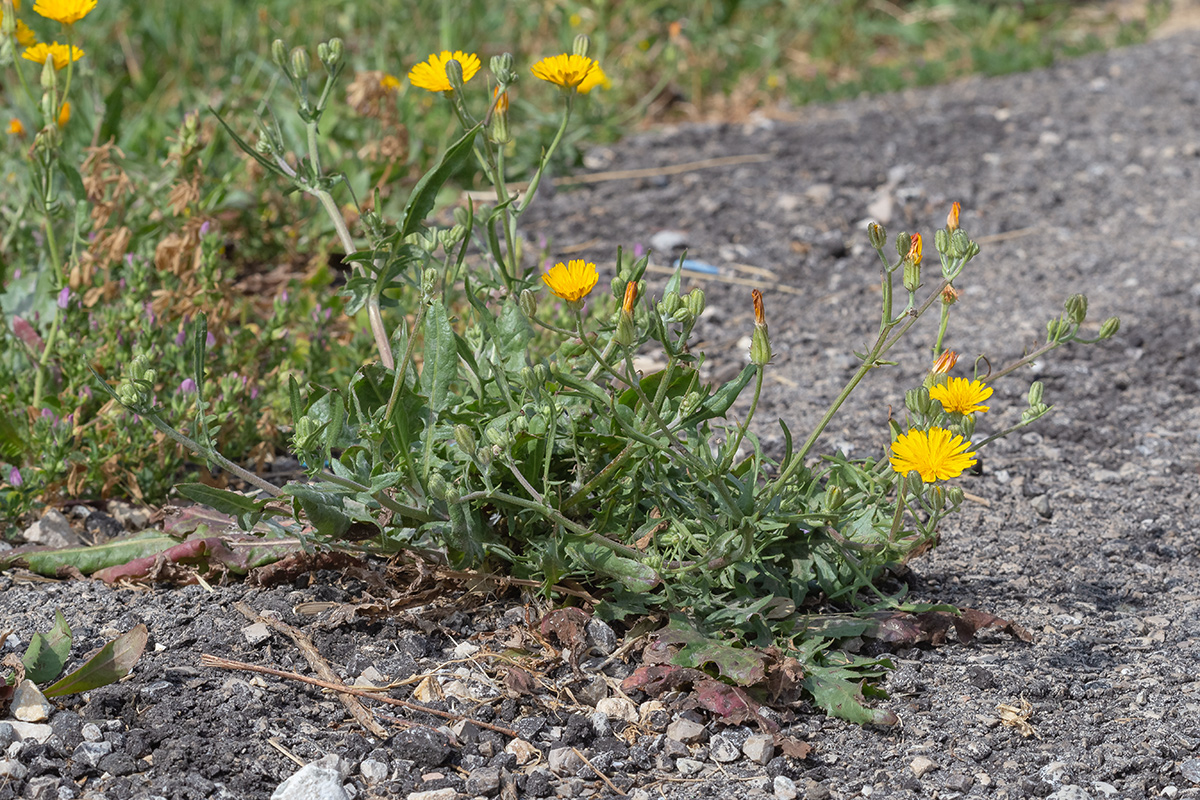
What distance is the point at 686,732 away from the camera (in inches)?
→ 74.4

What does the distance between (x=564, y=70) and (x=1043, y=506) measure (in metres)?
1.48

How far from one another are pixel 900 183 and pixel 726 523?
2.96m

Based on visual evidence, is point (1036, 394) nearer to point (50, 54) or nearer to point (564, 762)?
point (564, 762)

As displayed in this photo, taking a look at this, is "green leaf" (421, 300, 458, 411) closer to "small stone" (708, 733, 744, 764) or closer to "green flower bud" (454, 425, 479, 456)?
"green flower bud" (454, 425, 479, 456)

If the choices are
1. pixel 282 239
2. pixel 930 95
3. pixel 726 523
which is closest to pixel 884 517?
pixel 726 523

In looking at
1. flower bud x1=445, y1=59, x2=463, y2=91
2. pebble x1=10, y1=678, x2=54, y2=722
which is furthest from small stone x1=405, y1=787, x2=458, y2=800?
flower bud x1=445, y1=59, x2=463, y2=91

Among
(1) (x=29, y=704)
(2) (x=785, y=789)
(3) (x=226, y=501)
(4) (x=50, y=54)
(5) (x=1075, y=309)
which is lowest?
(2) (x=785, y=789)

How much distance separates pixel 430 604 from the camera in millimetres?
2133

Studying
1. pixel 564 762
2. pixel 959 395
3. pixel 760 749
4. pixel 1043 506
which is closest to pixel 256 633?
pixel 564 762

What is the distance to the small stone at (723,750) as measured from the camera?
1860 mm

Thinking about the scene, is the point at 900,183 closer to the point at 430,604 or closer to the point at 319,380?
the point at 319,380

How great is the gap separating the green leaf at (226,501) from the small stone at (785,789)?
3.00ft

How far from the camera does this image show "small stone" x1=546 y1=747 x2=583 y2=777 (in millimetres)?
1816

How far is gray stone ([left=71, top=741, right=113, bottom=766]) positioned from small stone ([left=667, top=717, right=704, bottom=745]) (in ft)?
2.81
